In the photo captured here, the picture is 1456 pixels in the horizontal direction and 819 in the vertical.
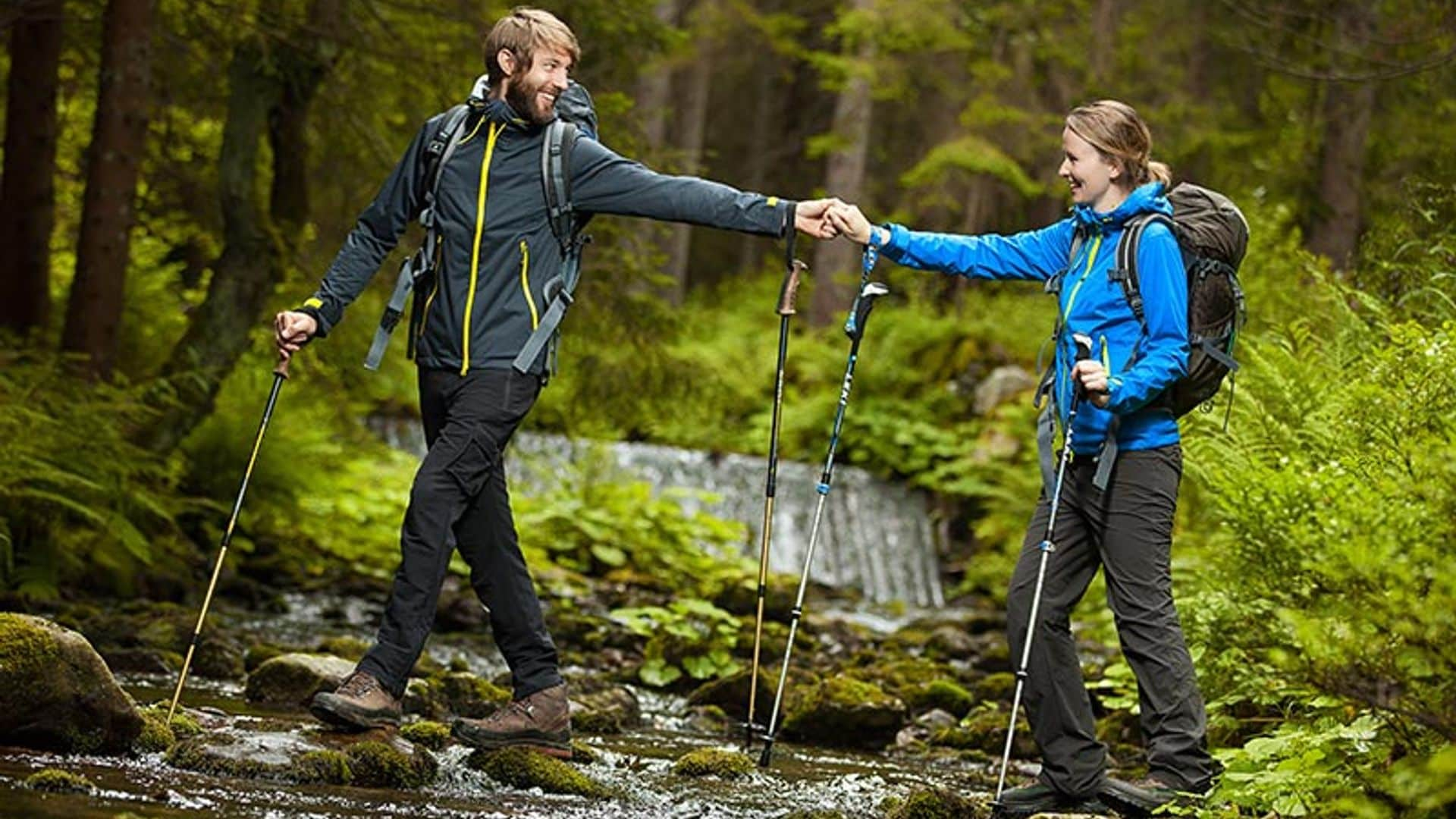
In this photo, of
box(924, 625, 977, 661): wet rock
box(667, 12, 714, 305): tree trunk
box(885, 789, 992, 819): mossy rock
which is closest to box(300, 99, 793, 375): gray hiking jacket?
box(885, 789, 992, 819): mossy rock

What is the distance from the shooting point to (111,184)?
1145 cm

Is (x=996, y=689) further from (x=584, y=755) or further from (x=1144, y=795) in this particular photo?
(x=1144, y=795)

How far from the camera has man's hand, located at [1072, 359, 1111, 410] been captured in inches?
228

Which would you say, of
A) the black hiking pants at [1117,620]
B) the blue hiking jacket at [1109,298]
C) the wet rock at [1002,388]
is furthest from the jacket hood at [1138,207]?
the wet rock at [1002,388]

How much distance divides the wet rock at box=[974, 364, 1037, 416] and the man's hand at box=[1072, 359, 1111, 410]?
14361 millimetres

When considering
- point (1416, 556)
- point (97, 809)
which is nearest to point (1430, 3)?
point (1416, 556)

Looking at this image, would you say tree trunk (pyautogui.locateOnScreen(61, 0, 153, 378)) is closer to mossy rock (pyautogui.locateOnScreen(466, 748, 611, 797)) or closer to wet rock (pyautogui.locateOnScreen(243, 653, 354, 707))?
wet rock (pyautogui.locateOnScreen(243, 653, 354, 707))

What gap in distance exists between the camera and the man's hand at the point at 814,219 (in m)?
6.34

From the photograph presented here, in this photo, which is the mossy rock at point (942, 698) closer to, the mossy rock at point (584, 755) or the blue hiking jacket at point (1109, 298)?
the mossy rock at point (584, 755)

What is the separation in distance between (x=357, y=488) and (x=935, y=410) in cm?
775

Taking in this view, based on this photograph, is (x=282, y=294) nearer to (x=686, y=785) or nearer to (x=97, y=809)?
(x=686, y=785)

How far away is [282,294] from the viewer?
12.5m

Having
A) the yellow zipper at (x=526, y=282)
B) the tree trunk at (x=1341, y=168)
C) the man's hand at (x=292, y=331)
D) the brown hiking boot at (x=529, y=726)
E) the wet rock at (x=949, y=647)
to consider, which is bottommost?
the wet rock at (x=949, y=647)

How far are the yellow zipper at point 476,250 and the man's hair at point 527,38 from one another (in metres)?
0.30
